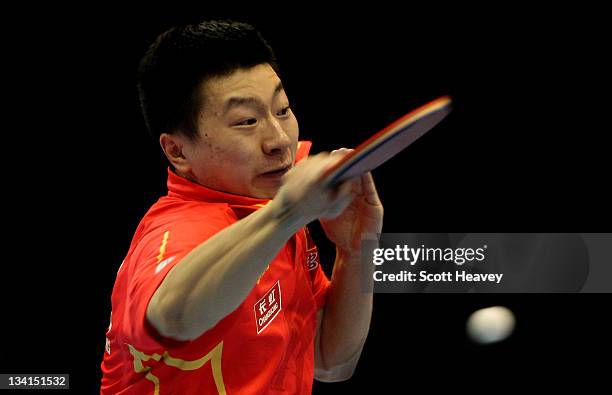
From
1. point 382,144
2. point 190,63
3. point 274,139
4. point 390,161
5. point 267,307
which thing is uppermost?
point 390,161

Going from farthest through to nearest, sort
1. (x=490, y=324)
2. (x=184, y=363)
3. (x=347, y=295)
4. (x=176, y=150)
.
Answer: (x=490, y=324)
(x=347, y=295)
(x=176, y=150)
(x=184, y=363)

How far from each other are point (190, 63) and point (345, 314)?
0.66m

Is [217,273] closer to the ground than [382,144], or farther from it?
closer to the ground

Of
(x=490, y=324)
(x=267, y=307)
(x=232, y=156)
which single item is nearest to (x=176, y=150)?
(x=232, y=156)

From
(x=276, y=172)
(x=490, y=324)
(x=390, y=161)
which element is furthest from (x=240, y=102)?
(x=490, y=324)

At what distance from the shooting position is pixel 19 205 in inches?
109

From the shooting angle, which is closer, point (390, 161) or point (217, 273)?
point (217, 273)

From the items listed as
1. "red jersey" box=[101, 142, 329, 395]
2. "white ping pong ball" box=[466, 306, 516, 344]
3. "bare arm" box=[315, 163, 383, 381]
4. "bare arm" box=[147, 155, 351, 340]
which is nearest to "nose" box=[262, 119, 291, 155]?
"red jersey" box=[101, 142, 329, 395]

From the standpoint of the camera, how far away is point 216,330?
4.41 feet

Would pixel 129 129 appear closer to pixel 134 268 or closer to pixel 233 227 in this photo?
pixel 134 268

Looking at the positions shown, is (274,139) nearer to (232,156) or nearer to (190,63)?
(232,156)

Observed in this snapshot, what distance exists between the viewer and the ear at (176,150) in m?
1.59

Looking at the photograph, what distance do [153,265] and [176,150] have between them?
0.42 meters

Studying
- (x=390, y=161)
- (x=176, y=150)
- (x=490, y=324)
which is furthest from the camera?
(x=490, y=324)
